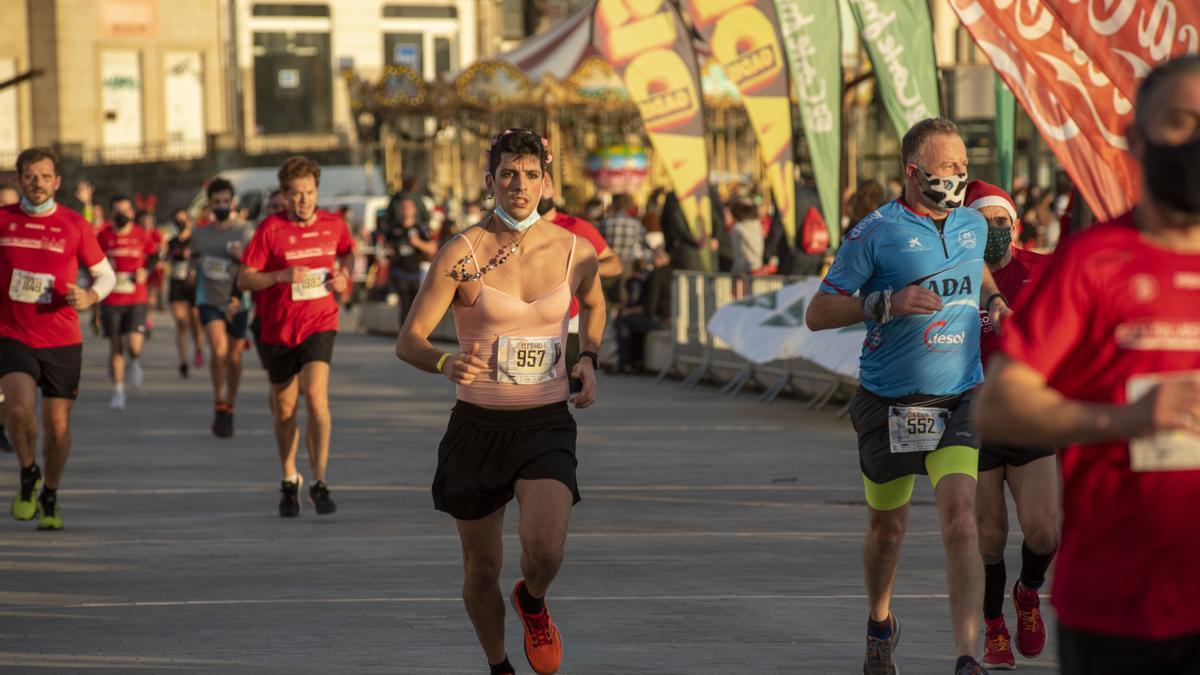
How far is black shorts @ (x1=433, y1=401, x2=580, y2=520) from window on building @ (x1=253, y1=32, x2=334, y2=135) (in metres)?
64.8

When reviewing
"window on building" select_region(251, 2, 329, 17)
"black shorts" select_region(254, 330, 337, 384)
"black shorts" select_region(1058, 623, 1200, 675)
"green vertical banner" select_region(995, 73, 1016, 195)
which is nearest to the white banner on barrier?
"green vertical banner" select_region(995, 73, 1016, 195)

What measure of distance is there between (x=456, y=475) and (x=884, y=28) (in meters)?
9.84

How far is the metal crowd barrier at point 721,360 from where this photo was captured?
18.1 metres

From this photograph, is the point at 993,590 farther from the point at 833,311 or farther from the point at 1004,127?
the point at 1004,127

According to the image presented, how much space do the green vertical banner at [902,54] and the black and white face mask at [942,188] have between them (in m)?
8.44

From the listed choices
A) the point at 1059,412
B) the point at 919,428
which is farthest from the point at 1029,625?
the point at 1059,412

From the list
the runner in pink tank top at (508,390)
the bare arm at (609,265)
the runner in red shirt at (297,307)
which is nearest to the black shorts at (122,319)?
the runner in red shirt at (297,307)

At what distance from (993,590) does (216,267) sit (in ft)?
35.7

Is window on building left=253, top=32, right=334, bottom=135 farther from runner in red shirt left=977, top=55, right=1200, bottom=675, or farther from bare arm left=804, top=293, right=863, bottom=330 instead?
runner in red shirt left=977, top=55, right=1200, bottom=675

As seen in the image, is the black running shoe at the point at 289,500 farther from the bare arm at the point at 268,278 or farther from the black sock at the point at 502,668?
the black sock at the point at 502,668

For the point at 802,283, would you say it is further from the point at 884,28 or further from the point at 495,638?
the point at 495,638

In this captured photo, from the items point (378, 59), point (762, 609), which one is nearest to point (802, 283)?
point (762, 609)

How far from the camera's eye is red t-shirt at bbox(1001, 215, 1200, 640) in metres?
3.70

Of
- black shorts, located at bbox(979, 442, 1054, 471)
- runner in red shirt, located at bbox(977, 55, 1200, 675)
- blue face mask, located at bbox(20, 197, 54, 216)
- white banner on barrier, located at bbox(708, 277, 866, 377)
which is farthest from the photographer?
white banner on barrier, located at bbox(708, 277, 866, 377)
